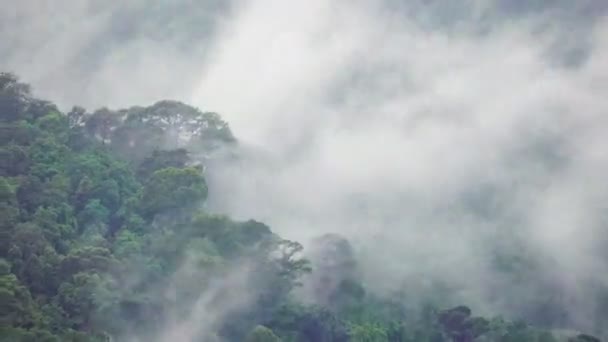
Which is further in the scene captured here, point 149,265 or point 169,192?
point 169,192

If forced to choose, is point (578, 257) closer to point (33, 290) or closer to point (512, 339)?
point (512, 339)

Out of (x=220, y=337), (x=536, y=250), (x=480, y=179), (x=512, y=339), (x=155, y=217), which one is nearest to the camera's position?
(x=220, y=337)

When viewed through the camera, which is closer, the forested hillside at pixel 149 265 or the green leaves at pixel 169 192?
the forested hillside at pixel 149 265

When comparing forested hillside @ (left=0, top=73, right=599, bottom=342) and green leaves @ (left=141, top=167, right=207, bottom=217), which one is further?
green leaves @ (left=141, top=167, right=207, bottom=217)

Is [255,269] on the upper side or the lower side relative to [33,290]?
upper

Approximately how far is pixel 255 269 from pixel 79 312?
856 centimetres

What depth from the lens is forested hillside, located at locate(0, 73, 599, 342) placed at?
Answer: 37.3 m

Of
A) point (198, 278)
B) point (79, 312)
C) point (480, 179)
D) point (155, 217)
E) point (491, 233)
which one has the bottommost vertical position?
point (79, 312)

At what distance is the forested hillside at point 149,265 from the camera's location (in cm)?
3734

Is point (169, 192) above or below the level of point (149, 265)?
above

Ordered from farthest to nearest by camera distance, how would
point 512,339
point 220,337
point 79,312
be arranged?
point 512,339 < point 220,337 < point 79,312

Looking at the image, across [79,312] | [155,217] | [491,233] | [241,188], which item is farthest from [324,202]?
[79,312]

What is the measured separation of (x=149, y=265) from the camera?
40.3m

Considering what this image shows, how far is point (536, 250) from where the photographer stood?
53.8 metres
